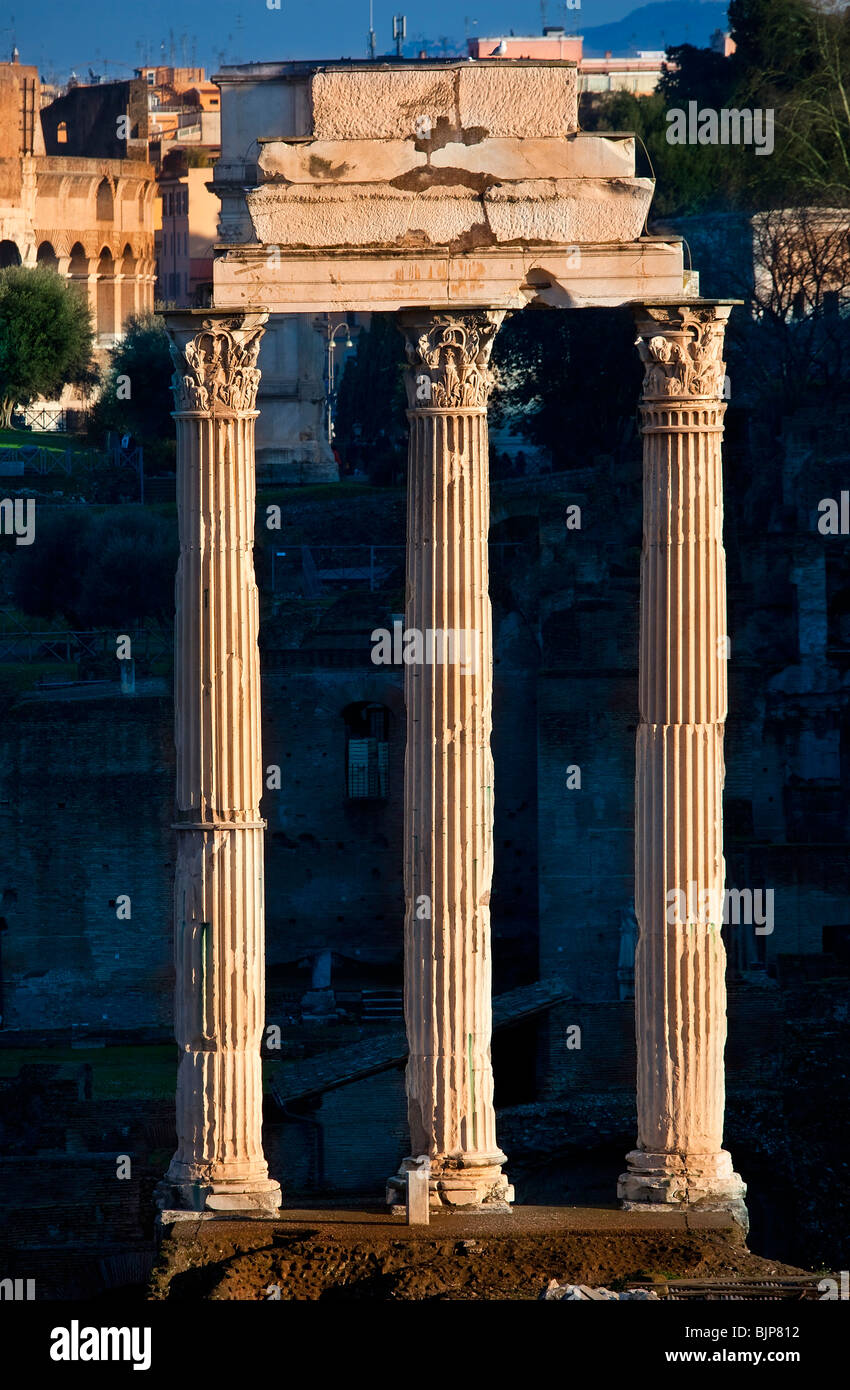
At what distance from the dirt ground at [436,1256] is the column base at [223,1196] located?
12 cm

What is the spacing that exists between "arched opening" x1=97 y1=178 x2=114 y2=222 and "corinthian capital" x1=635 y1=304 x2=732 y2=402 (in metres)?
45.0

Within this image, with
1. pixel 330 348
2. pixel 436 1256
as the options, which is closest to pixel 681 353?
pixel 436 1256

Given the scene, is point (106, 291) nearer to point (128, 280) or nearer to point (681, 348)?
point (128, 280)

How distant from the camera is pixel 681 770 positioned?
18.0 meters

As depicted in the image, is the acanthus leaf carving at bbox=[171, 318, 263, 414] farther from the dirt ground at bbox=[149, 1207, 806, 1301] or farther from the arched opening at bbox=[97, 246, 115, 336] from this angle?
the arched opening at bbox=[97, 246, 115, 336]

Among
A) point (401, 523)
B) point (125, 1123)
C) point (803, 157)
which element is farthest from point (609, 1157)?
point (803, 157)

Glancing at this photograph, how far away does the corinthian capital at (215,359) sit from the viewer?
17.8m

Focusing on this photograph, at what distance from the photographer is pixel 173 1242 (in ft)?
58.1

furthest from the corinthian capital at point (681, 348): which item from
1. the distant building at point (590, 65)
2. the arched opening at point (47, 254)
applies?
the distant building at point (590, 65)

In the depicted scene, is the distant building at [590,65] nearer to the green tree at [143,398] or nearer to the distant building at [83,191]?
the distant building at [83,191]

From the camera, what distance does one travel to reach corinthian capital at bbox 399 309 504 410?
17875mm

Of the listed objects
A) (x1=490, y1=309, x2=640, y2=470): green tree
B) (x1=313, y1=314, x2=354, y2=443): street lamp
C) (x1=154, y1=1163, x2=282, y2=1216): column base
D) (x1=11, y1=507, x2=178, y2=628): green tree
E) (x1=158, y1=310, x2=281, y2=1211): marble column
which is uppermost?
(x1=313, y1=314, x2=354, y2=443): street lamp

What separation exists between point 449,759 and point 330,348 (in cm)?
3908

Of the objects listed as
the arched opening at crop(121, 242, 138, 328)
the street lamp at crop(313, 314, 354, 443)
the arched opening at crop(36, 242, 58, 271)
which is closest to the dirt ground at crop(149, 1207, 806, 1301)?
the street lamp at crop(313, 314, 354, 443)
